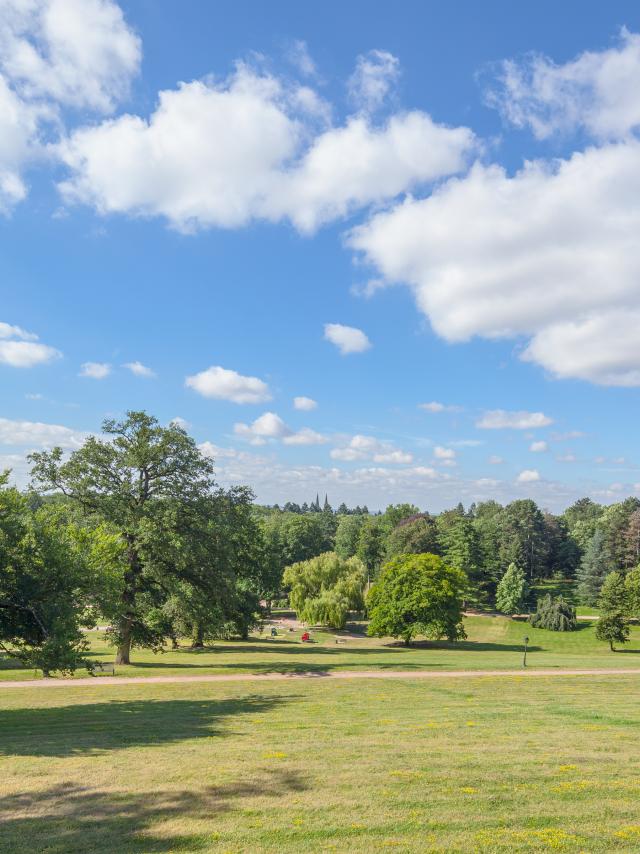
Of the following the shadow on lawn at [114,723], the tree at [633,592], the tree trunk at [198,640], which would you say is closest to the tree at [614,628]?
the tree at [633,592]

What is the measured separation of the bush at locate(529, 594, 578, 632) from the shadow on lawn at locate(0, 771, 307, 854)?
68780mm

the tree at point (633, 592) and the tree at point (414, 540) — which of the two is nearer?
the tree at point (633, 592)

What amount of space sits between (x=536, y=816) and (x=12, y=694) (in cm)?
2272

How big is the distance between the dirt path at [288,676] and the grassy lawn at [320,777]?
659 centimetres

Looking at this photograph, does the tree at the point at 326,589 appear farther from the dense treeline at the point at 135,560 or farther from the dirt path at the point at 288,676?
the dirt path at the point at 288,676

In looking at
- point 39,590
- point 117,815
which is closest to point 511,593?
point 39,590

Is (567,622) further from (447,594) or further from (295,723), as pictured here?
(295,723)

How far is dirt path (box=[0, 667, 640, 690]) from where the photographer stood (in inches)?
1075

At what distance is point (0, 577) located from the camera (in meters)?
18.8

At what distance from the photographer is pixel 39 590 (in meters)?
19.2

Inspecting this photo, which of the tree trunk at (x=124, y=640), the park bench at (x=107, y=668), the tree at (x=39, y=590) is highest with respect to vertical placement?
the tree at (x=39, y=590)

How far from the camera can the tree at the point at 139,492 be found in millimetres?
32812

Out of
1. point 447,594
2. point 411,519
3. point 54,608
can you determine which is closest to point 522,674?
point 447,594

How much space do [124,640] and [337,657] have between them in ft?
47.7
